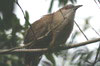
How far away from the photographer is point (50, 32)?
3.33m

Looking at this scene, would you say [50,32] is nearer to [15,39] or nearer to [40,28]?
[40,28]

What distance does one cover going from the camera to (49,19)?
3.65m

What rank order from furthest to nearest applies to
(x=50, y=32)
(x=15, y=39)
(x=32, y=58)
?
(x=15, y=39) < (x=32, y=58) < (x=50, y=32)

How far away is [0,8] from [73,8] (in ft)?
3.36

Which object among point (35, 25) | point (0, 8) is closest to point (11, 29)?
point (35, 25)

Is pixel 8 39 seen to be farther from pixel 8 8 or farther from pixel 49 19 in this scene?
pixel 8 8

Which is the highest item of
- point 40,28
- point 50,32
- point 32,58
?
point 40,28

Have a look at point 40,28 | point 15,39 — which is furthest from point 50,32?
point 15,39

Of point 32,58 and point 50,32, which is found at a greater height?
point 50,32

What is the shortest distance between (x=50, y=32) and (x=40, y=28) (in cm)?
29

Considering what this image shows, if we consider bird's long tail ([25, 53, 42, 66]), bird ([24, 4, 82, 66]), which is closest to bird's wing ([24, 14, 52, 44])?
bird ([24, 4, 82, 66])

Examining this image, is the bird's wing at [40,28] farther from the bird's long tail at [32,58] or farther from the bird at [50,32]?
the bird's long tail at [32,58]

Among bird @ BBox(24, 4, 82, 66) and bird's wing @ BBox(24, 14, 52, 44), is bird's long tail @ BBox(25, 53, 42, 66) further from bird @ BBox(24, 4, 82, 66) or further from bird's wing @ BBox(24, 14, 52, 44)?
bird's wing @ BBox(24, 14, 52, 44)

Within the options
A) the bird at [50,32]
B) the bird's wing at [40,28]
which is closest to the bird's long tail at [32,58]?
the bird at [50,32]
